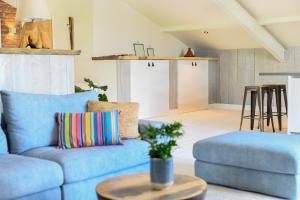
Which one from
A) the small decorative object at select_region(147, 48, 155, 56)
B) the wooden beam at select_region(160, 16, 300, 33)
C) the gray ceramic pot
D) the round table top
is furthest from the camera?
the small decorative object at select_region(147, 48, 155, 56)

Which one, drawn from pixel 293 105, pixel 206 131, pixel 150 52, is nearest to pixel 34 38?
pixel 206 131

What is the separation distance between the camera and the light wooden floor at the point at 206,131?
3.25 m

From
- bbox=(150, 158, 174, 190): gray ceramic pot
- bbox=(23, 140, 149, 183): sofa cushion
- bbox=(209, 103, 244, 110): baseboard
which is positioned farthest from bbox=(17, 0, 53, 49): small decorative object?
bbox=(209, 103, 244, 110): baseboard

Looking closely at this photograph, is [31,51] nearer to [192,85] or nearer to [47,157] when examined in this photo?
[47,157]

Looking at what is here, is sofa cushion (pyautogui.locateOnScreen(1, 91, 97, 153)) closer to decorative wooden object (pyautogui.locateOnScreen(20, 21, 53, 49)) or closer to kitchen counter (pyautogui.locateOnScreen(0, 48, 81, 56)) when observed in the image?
kitchen counter (pyautogui.locateOnScreen(0, 48, 81, 56))

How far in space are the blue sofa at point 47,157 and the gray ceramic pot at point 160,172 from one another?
29.6 inches

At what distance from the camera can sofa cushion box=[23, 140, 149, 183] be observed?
9.11ft

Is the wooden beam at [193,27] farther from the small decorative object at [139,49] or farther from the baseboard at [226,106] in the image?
the baseboard at [226,106]

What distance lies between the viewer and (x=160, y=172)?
2203mm

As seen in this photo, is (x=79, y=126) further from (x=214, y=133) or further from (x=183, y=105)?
(x=183, y=105)

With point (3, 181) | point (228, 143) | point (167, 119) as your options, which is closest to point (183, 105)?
point (167, 119)

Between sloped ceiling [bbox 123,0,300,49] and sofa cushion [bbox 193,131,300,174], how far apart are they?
353cm

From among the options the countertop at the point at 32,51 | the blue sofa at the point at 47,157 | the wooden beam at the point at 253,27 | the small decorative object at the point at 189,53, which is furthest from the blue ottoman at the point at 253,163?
the small decorative object at the point at 189,53

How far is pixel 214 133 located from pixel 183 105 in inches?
95.6
